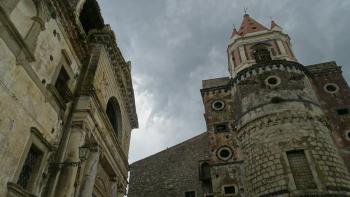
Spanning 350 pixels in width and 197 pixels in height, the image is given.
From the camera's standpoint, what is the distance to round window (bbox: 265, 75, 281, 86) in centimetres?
1633

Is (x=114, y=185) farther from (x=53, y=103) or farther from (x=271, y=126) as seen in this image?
(x=271, y=126)

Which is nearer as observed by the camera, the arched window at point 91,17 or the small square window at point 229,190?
the arched window at point 91,17

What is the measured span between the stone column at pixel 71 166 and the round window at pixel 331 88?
15964mm

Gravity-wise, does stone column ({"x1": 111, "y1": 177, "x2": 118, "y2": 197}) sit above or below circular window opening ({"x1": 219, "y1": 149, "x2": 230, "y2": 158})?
below

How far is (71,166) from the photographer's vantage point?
25.7ft

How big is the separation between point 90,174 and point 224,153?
10.7 metres

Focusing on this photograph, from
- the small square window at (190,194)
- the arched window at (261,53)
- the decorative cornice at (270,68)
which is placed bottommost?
the small square window at (190,194)

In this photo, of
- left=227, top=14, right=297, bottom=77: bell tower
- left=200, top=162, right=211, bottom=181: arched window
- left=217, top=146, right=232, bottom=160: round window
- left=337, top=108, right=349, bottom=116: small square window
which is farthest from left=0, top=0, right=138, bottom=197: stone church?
left=337, top=108, right=349, bottom=116: small square window

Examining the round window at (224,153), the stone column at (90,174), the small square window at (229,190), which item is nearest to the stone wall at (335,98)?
the round window at (224,153)

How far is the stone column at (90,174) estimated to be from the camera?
28.6 feet

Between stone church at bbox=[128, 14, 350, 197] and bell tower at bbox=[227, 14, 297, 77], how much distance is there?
0.07 meters

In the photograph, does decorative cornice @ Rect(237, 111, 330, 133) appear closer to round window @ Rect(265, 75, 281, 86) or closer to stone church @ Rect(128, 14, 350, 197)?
stone church @ Rect(128, 14, 350, 197)

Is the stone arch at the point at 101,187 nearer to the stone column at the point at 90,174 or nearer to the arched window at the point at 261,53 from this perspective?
the stone column at the point at 90,174

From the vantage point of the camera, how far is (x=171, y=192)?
2247 cm
